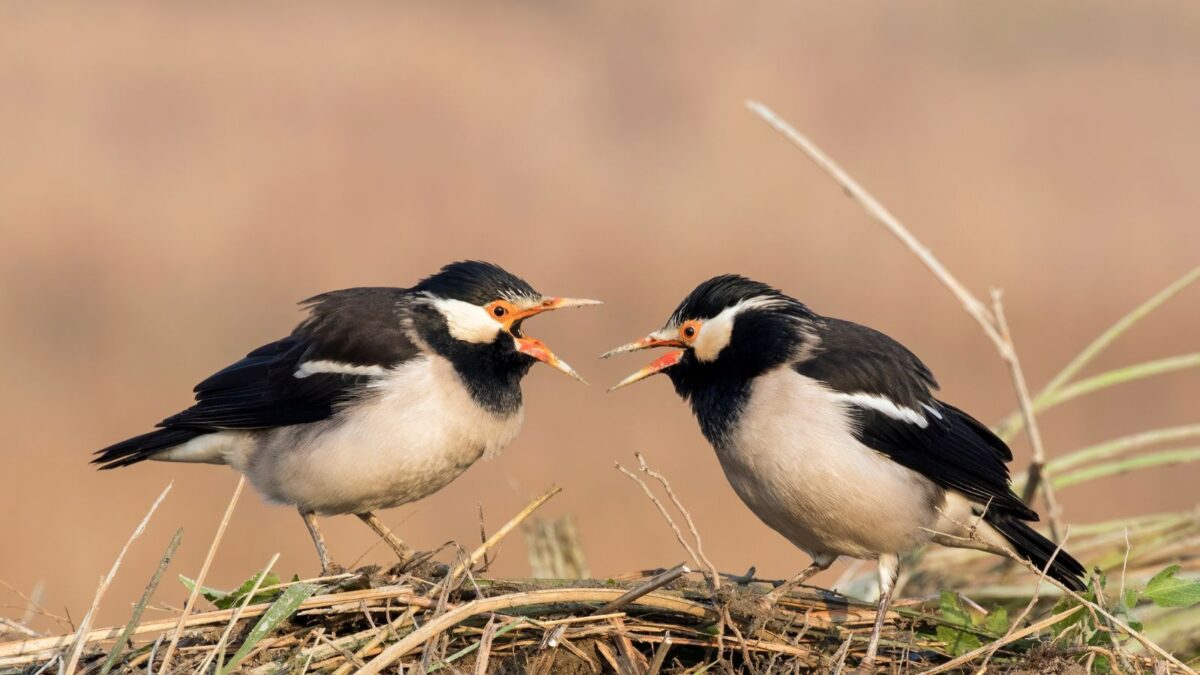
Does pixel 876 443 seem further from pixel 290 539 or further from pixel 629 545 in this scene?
pixel 290 539

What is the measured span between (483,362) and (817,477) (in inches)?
64.6

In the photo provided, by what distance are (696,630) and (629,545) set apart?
695 centimetres

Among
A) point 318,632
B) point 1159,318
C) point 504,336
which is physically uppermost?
point 504,336

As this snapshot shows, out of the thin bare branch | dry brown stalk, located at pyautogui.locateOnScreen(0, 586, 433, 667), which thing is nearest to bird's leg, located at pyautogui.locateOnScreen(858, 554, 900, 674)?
the thin bare branch

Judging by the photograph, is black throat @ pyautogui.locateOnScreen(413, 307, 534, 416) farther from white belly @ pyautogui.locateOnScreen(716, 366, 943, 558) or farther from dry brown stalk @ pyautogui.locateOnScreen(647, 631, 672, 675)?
dry brown stalk @ pyautogui.locateOnScreen(647, 631, 672, 675)

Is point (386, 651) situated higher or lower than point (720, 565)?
higher

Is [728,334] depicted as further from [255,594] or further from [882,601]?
[255,594]

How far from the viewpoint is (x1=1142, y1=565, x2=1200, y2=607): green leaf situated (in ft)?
14.3

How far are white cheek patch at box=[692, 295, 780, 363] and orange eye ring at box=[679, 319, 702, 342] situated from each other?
0.02 meters

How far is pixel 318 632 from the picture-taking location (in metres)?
4.29

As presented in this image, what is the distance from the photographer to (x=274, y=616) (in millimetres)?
4219

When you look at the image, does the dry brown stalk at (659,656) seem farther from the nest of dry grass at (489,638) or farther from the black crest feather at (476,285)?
the black crest feather at (476,285)

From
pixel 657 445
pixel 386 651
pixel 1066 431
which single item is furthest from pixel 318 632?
pixel 1066 431

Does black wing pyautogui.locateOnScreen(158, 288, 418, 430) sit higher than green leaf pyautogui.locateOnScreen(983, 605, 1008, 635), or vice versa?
black wing pyautogui.locateOnScreen(158, 288, 418, 430)
